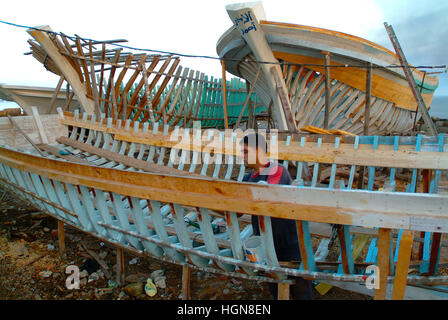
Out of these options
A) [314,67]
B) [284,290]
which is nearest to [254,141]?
[284,290]

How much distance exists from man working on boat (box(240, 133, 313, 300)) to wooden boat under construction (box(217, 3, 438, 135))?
133 inches

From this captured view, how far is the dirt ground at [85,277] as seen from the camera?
3324mm

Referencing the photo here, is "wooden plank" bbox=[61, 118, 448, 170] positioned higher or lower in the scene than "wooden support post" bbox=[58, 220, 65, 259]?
higher

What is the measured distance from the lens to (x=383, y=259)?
6.08 ft

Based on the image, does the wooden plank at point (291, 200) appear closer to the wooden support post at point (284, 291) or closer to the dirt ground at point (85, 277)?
the wooden support post at point (284, 291)

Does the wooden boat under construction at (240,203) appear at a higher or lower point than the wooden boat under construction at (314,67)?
lower

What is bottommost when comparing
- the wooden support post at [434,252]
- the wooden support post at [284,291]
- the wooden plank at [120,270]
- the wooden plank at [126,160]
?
the wooden plank at [120,270]

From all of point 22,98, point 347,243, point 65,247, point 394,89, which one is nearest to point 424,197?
point 347,243

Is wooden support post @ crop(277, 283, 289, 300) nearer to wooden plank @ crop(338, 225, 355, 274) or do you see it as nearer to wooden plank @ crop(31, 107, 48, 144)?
wooden plank @ crop(338, 225, 355, 274)

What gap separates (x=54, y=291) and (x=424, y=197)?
388cm

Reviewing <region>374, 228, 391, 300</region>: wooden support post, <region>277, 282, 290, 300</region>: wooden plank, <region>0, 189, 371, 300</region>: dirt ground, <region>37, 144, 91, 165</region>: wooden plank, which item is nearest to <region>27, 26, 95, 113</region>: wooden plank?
<region>37, 144, 91, 165</region>: wooden plank

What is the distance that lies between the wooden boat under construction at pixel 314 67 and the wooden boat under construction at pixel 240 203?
184cm

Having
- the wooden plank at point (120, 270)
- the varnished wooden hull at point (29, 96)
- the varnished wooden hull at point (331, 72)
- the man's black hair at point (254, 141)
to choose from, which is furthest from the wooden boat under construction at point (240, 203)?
the varnished wooden hull at point (29, 96)

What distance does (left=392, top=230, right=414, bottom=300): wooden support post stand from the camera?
1.72 metres
